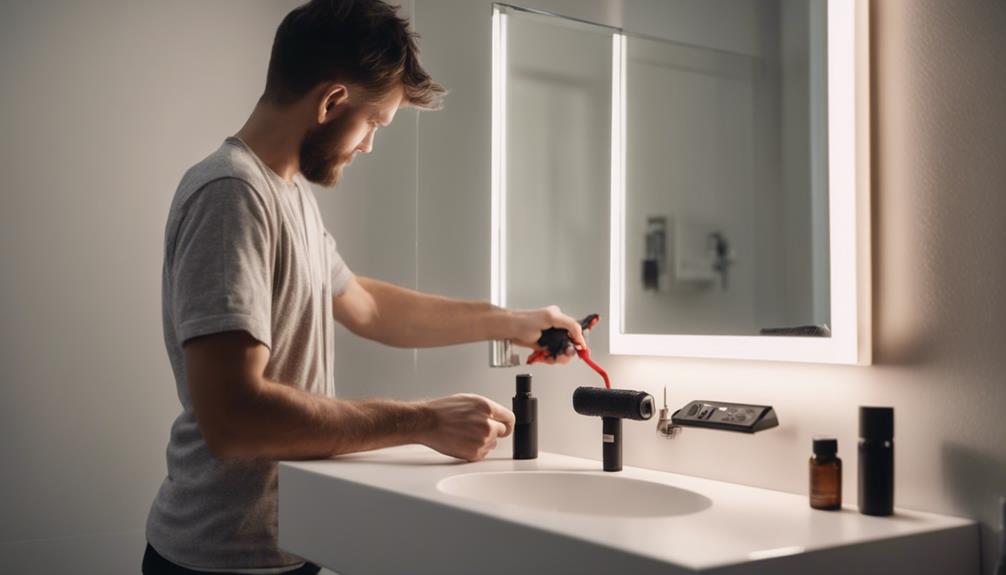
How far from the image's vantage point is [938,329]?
1129 mm

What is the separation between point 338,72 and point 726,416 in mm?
800

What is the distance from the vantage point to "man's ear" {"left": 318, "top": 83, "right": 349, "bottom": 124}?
4.97 ft

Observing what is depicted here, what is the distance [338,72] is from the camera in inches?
59.4

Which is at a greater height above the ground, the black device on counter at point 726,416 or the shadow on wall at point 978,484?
the black device on counter at point 726,416

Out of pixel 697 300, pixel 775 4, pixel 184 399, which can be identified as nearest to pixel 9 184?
pixel 184 399

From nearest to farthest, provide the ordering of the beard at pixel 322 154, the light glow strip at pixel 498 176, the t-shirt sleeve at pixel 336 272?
the beard at pixel 322 154 → the t-shirt sleeve at pixel 336 272 → the light glow strip at pixel 498 176

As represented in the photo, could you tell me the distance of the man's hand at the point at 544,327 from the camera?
166 cm

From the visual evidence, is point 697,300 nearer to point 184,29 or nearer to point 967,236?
point 967,236

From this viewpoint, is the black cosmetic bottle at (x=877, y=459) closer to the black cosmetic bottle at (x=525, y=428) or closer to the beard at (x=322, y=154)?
the black cosmetic bottle at (x=525, y=428)

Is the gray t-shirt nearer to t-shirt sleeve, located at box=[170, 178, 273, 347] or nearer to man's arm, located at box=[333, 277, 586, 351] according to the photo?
t-shirt sleeve, located at box=[170, 178, 273, 347]

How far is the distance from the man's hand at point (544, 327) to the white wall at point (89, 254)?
774 millimetres

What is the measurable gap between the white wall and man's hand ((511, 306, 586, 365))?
2.54 feet

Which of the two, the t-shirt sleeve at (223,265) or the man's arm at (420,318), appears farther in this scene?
the man's arm at (420,318)

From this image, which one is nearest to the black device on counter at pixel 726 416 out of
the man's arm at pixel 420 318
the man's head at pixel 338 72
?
the man's arm at pixel 420 318
